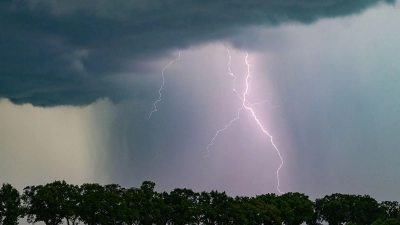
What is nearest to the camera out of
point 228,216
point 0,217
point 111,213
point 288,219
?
point 0,217

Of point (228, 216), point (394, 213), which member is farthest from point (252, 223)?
point (394, 213)

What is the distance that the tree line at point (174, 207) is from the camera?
96188mm

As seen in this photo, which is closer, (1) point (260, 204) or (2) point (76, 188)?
(2) point (76, 188)

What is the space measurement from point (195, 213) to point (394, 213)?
4748 cm

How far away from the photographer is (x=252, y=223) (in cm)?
11294

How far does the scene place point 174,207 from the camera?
108m

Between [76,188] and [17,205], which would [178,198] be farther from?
[17,205]

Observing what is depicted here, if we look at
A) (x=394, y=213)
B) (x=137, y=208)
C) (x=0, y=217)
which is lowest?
(x=0, y=217)

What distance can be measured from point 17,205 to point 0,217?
3427 mm

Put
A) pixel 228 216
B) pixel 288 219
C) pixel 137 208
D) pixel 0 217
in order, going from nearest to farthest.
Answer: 1. pixel 0 217
2. pixel 137 208
3. pixel 228 216
4. pixel 288 219

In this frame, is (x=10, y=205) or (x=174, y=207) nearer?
(x=10, y=205)

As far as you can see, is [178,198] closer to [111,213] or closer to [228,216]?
[228,216]

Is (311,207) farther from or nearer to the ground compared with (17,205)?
farther from the ground

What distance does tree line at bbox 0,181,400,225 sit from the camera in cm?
9619
